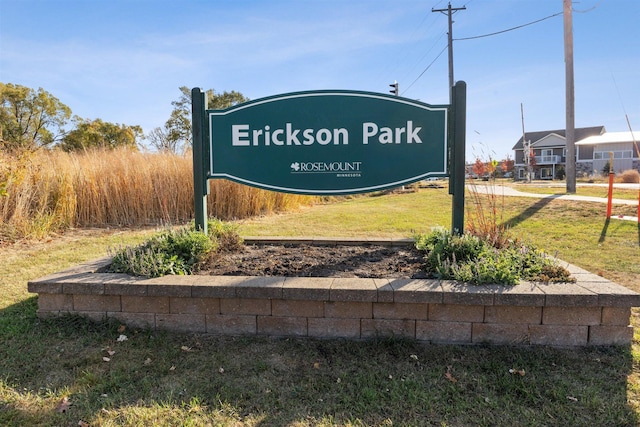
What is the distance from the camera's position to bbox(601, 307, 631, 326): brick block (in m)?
2.26

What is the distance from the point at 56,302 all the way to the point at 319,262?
1.94 m

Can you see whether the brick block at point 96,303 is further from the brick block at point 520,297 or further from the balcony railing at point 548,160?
the balcony railing at point 548,160

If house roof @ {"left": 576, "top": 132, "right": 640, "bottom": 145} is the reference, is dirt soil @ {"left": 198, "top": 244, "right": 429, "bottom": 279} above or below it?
below

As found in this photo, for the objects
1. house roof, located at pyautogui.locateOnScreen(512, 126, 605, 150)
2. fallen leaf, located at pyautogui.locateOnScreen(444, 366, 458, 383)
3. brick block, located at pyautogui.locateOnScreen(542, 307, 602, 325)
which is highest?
house roof, located at pyautogui.locateOnScreen(512, 126, 605, 150)

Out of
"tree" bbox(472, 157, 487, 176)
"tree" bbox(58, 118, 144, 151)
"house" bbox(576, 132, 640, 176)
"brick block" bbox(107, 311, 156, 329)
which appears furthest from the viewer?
"house" bbox(576, 132, 640, 176)

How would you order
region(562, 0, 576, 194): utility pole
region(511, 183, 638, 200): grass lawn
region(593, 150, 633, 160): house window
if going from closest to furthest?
region(511, 183, 638, 200): grass lawn < region(562, 0, 576, 194): utility pole < region(593, 150, 633, 160): house window

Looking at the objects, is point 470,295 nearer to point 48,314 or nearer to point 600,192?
point 48,314

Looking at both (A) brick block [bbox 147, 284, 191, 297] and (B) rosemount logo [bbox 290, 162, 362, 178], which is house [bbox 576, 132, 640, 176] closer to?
(B) rosemount logo [bbox 290, 162, 362, 178]

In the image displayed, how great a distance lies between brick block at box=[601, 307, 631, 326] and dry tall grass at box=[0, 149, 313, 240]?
6.33 metres

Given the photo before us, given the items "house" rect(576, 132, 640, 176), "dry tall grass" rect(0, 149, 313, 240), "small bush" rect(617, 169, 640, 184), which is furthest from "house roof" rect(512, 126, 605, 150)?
"dry tall grass" rect(0, 149, 313, 240)

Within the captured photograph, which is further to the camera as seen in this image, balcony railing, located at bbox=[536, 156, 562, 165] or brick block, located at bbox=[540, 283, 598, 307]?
balcony railing, located at bbox=[536, 156, 562, 165]

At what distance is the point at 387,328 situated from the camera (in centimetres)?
236

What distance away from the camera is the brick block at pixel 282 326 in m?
2.42

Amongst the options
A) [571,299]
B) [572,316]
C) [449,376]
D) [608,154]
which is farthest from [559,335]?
[608,154]
